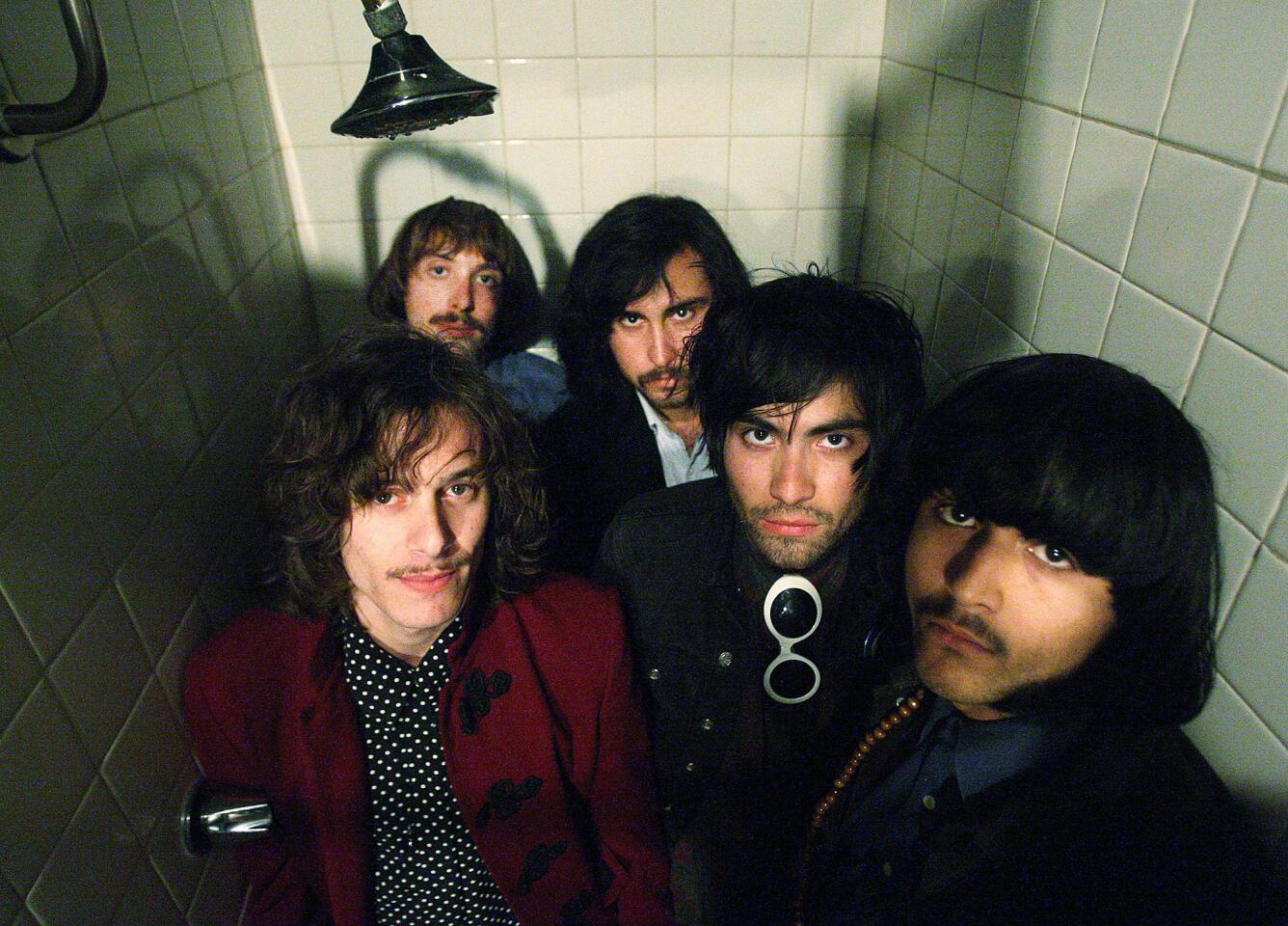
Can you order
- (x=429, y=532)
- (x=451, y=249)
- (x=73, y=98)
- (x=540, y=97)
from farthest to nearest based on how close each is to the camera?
1. (x=540, y=97)
2. (x=451, y=249)
3. (x=429, y=532)
4. (x=73, y=98)

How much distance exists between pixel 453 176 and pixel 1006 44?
1360 millimetres

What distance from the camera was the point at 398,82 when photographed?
1.01 meters

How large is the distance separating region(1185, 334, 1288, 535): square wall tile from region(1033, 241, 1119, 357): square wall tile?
0.20 meters

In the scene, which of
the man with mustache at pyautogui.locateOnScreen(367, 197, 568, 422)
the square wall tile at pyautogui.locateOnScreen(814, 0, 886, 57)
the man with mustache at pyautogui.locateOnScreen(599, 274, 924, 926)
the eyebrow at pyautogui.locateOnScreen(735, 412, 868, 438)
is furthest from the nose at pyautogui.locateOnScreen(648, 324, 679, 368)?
the square wall tile at pyautogui.locateOnScreen(814, 0, 886, 57)

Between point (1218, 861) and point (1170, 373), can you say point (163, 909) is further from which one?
point (1170, 373)

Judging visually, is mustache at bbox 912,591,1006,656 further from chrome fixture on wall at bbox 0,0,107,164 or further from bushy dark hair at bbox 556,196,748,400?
chrome fixture on wall at bbox 0,0,107,164

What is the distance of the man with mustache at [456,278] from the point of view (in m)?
1.81

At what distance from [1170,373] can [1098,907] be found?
0.61 m

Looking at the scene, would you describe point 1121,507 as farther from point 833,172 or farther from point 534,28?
point 534,28

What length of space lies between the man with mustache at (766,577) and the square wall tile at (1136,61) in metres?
0.43

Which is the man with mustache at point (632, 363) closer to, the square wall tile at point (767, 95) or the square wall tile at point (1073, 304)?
the square wall tile at point (767, 95)

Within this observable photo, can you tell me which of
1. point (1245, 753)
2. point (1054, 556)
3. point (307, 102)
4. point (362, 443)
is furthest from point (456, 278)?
point (1245, 753)

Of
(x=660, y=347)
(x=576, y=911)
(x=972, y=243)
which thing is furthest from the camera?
(x=660, y=347)

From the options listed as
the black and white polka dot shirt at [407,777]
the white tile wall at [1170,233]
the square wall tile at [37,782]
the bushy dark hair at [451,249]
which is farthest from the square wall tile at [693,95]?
the square wall tile at [37,782]
